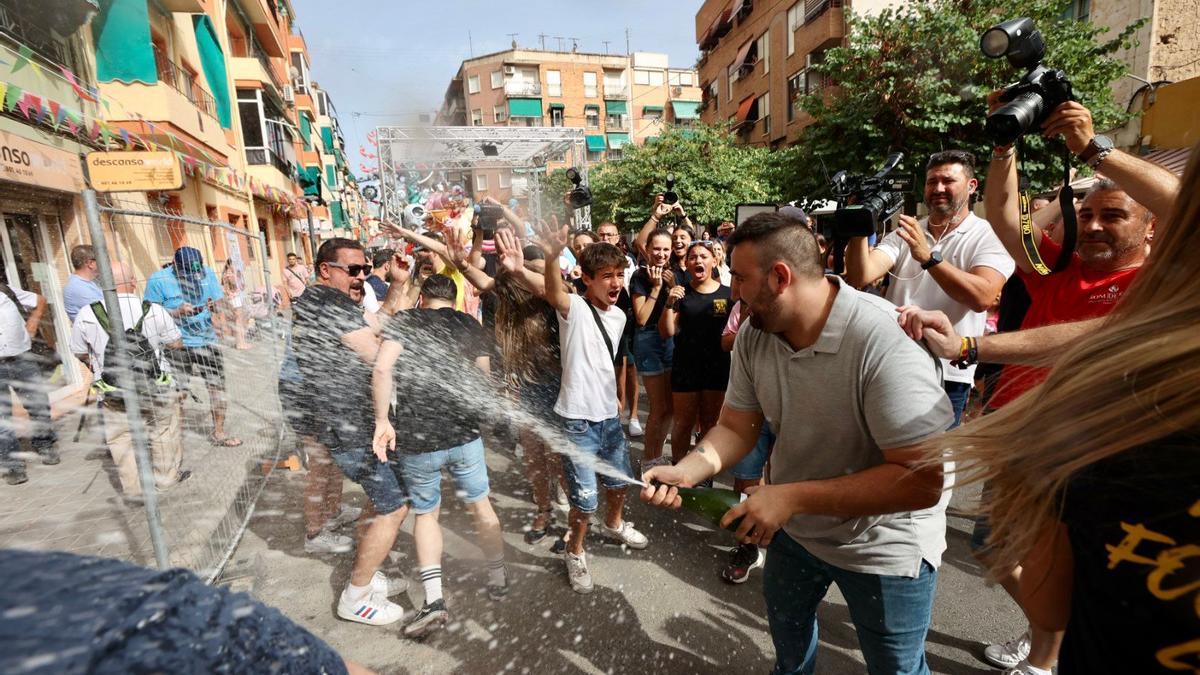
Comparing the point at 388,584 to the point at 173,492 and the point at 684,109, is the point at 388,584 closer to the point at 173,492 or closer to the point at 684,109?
the point at 173,492

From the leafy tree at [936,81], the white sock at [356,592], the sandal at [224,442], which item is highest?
the leafy tree at [936,81]

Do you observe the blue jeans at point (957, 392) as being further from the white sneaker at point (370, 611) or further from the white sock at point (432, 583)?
the white sneaker at point (370, 611)

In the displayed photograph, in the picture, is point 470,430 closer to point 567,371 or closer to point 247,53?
point 567,371

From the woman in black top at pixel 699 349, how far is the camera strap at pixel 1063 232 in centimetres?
185

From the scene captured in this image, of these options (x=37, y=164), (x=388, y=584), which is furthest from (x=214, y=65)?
(x=388, y=584)

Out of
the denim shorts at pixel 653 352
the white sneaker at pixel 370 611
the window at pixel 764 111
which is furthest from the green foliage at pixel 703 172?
the white sneaker at pixel 370 611

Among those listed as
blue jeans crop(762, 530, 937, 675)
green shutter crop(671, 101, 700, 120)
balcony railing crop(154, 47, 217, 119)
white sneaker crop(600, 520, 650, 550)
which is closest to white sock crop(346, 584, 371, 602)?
white sneaker crop(600, 520, 650, 550)

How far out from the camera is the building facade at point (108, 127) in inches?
216

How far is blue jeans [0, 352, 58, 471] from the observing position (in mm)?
4745

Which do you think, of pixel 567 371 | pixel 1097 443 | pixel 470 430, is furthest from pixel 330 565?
pixel 1097 443

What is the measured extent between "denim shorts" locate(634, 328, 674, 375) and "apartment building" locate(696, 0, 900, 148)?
18180 millimetres

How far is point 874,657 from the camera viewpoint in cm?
A: 182

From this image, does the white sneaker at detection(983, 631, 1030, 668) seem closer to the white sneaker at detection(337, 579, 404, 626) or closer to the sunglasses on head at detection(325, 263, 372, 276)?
the white sneaker at detection(337, 579, 404, 626)

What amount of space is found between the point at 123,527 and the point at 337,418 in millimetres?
2300
